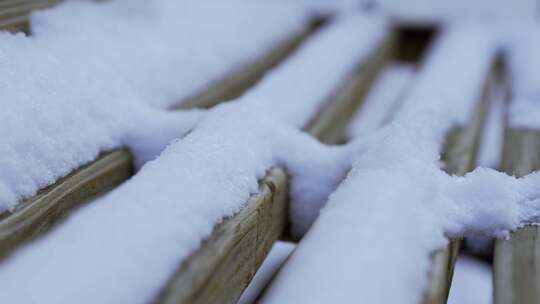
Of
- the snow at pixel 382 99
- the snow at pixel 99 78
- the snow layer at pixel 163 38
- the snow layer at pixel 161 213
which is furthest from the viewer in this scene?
the snow at pixel 382 99

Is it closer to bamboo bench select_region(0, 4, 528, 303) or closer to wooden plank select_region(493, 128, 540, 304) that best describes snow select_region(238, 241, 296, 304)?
bamboo bench select_region(0, 4, 528, 303)

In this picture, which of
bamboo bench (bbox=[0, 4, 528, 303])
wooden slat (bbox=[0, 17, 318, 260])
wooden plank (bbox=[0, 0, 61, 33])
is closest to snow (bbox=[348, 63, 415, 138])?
bamboo bench (bbox=[0, 4, 528, 303])

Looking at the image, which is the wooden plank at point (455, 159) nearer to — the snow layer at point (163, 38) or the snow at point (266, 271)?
the snow at point (266, 271)

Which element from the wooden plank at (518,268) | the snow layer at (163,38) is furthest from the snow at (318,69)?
the wooden plank at (518,268)

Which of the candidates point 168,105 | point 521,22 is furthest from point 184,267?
point 521,22

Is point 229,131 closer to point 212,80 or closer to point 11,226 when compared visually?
point 11,226
